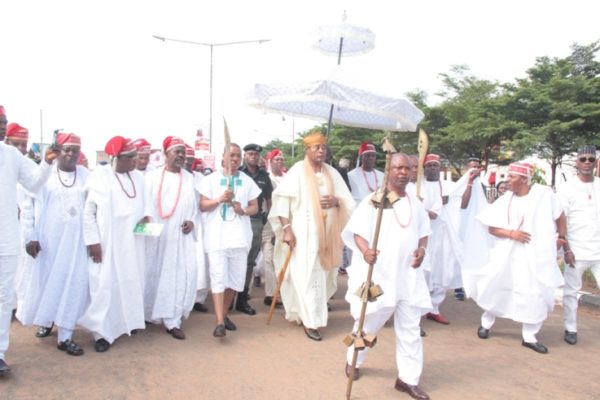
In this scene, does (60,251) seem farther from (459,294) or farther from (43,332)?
(459,294)

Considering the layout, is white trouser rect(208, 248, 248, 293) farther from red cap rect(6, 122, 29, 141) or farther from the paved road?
red cap rect(6, 122, 29, 141)

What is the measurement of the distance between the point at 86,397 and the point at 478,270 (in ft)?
14.3

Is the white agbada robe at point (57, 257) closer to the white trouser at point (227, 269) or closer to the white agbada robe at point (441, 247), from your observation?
the white trouser at point (227, 269)

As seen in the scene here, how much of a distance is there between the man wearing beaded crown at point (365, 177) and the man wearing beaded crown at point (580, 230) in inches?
103

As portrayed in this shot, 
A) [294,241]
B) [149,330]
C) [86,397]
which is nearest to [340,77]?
[294,241]

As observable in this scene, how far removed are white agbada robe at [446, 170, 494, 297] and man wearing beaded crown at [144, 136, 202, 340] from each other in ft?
10.7

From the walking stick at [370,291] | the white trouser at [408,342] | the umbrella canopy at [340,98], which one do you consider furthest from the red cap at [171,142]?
the white trouser at [408,342]

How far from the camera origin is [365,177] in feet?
25.2

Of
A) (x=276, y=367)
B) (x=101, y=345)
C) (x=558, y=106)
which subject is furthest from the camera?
(x=558, y=106)

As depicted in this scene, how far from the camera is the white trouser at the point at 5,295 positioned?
13.6 feet

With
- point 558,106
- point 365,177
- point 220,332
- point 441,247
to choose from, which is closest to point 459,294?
point 441,247

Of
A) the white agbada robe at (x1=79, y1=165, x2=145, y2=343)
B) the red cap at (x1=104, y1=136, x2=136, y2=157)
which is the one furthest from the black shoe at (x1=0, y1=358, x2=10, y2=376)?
the red cap at (x1=104, y1=136, x2=136, y2=157)

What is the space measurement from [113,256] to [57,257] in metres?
0.53

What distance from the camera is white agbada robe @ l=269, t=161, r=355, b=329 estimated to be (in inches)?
223
